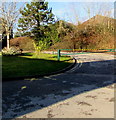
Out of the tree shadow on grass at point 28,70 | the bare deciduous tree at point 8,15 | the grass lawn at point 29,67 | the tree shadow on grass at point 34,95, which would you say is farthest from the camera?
the bare deciduous tree at point 8,15

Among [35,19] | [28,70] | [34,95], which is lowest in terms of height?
[34,95]

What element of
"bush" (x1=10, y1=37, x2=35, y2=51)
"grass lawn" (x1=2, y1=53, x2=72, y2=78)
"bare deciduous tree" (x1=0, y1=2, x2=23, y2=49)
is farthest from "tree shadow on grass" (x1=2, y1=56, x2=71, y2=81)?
"bush" (x1=10, y1=37, x2=35, y2=51)

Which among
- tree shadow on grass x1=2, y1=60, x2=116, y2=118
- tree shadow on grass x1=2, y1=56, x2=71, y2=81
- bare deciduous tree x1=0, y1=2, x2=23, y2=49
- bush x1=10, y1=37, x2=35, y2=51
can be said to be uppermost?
bare deciduous tree x1=0, y1=2, x2=23, y2=49

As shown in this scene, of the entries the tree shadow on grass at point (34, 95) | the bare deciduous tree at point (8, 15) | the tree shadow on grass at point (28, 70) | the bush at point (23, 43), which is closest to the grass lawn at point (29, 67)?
the tree shadow on grass at point (28, 70)

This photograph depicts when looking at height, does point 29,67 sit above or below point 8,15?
below

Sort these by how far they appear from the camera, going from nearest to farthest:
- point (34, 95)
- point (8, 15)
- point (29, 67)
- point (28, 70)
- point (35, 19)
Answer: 1. point (34, 95)
2. point (28, 70)
3. point (29, 67)
4. point (8, 15)
5. point (35, 19)

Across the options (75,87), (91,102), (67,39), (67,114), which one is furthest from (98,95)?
(67,39)

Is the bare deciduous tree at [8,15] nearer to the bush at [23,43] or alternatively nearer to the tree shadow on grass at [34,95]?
the bush at [23,43]

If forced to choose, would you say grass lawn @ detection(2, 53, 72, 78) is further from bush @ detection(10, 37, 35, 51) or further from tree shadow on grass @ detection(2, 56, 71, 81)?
bush @ detection(10, 37, 35, 51)

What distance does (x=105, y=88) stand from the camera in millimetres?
5184

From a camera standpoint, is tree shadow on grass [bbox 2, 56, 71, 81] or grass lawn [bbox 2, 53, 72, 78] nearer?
tree shadow on grass [bbox 2, 56, 71, 81]

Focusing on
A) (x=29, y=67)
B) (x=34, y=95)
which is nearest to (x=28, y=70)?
(x=29, y=67)

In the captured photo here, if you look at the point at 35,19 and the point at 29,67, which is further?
the point at 35,19

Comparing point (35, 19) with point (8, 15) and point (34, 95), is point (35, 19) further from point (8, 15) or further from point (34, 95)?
point (34, 95)
